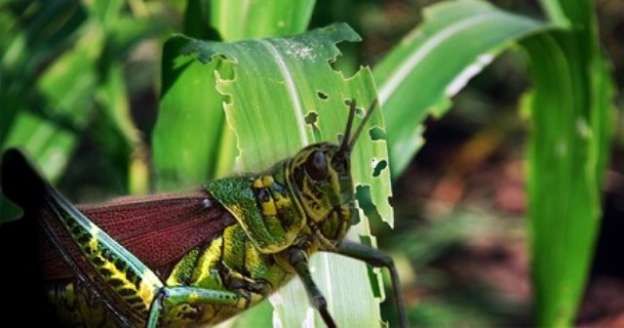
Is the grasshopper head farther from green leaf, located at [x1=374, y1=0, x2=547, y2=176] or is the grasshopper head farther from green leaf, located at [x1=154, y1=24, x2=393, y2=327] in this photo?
green leaf, located at [x1=374, y1=0, x2=547, y2=176]

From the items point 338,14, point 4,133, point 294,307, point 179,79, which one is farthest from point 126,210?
point 4,133

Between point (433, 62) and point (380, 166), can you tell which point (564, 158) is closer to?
point (433, 62)

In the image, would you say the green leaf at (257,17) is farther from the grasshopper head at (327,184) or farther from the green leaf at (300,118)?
the grasshopper head at (327,184)

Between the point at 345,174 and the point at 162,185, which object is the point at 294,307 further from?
the point at 162,185

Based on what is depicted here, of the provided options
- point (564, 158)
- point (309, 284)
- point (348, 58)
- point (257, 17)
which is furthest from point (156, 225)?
point (564, 158)

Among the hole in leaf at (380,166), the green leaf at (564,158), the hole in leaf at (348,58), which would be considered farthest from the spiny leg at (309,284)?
the green leaf at (564,158)

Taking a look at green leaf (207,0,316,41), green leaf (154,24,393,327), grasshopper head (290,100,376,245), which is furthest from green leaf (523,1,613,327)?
grasshopper head (290,100,376,245)

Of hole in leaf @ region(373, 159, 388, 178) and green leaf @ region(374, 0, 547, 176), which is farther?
green leaf @ region(374, 0, 547, 176)
